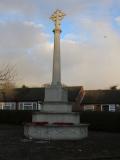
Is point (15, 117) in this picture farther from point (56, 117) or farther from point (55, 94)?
point (56, 117)

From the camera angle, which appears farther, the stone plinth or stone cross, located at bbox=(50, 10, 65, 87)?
stone cross, located at bbox=(50, 10, 65, 87)

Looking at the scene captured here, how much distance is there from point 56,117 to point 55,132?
7.60 ft

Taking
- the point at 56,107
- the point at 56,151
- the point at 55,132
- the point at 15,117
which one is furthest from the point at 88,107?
the point at 56,151

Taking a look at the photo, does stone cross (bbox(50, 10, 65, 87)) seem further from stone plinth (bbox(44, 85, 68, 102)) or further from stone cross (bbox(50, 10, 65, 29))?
stone cross (bbox(50, 10, 65, 29))

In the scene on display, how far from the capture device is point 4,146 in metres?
18.9

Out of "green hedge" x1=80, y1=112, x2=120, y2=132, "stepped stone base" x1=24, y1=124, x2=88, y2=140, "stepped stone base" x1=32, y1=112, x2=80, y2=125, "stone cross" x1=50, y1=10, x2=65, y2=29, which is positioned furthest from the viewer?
"green hedge" x1=80, y1=112, x2=120, y2=132

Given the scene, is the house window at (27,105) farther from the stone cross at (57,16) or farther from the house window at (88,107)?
the stone cross at (57,16)

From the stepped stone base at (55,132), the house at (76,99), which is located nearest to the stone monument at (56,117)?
the stepped stone base at (55,132)

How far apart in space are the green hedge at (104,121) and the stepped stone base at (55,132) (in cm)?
960

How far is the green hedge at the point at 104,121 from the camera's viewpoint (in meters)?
32.5

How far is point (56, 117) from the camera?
25.0 m

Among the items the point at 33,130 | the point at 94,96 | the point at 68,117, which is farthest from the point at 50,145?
the point at 94,96

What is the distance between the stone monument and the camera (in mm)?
22828

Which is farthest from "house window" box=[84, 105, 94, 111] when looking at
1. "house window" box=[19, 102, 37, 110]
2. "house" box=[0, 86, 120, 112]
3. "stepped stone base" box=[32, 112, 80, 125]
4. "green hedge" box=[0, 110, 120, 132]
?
"stepped stone base" box=[32, 112, 80, 125]
